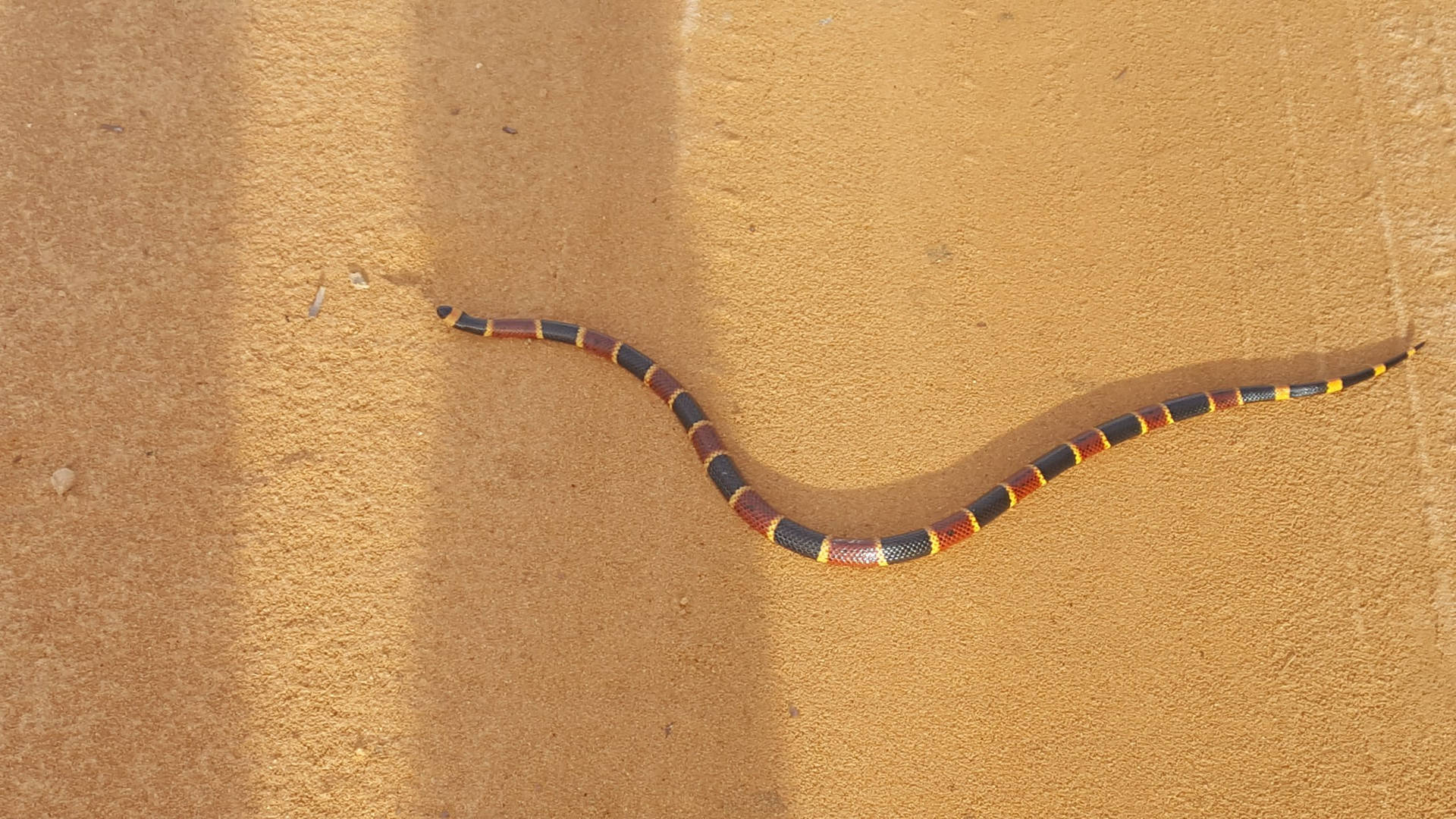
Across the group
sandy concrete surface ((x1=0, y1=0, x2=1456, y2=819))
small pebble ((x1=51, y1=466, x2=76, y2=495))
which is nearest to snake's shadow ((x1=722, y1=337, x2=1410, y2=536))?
sandy concrete surface ((x1=0, y1=0, x2=1456, y2=819))

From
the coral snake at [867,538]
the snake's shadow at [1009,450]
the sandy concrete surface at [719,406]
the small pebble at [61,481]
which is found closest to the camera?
the sandy concrete surface at [719,406]

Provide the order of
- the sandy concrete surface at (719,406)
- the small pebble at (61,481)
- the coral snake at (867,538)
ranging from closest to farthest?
the sandy concrete surface at (719,406)
the small pebble at (61,481)
the coral snake at (867,538)

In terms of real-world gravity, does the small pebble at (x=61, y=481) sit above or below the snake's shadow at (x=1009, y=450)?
below

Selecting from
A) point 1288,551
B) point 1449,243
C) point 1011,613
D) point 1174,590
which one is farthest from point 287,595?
point 1449,243

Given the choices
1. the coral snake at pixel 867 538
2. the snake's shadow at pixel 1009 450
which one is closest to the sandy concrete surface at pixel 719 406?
the snake's shadow at pixel 1009 450

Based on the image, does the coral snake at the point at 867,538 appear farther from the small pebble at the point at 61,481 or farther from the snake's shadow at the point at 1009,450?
the small pebble at the point at 61,481
